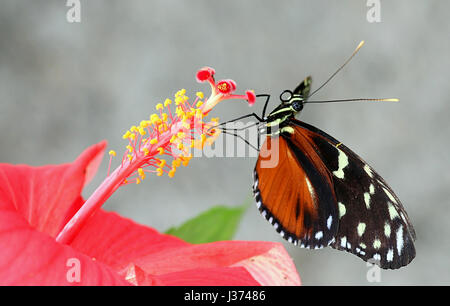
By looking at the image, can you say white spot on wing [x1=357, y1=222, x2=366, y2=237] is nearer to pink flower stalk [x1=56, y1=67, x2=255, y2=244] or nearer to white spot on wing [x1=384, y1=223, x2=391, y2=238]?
white spot on wing [x1=384, y1=223, x2=391, y2=238]

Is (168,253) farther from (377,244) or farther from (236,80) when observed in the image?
(236,80)

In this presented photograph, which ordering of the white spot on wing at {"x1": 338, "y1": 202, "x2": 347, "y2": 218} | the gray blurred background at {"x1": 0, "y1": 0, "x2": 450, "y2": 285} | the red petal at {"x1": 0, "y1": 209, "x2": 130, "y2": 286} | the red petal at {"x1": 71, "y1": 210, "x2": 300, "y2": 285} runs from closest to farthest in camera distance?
the red petal at {"x1": 0, "y1": 209, "x2": 130, "y2": 286} < the red petal at {"x1": 71, "y1": 210, "x2": 300, "y2": 285} < the white spot on wing at {"x1": 338, "y1": 202, "x2": 347, "y2": 218} < the gray blurred background at {"x1": 0, "y1": 0, "x2": 450, "y2": 285}

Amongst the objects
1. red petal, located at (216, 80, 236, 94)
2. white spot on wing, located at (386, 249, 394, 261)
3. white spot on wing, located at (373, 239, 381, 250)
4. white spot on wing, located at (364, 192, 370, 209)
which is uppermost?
red petal, located at (216, 80, 236, 94)

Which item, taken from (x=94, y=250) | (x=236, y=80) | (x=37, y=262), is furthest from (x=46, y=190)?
(x=236, y=80)

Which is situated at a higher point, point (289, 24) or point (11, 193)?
point (289, 24)

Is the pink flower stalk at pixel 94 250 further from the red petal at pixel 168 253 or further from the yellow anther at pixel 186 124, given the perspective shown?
the yellow anther at pixel 186 124

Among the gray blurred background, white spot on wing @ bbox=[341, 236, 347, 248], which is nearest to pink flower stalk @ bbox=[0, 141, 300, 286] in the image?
white spot on wing @ bbox=[341, 236, 347, 248]
